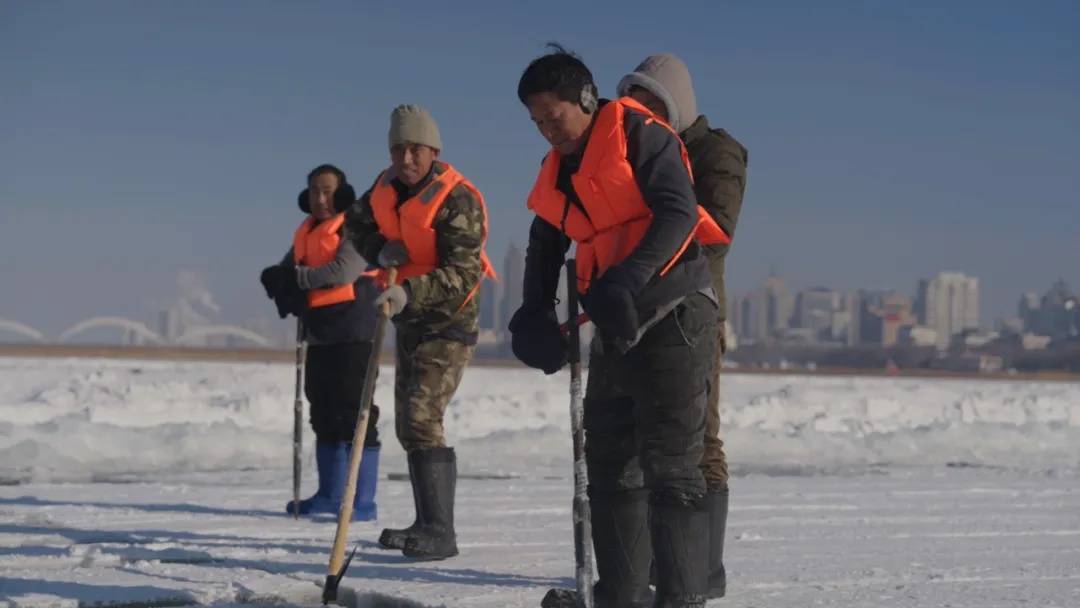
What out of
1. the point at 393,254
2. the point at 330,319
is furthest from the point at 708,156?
the point at 330,319

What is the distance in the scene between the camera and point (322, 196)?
8.09 meters

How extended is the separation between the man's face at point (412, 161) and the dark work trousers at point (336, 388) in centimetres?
156

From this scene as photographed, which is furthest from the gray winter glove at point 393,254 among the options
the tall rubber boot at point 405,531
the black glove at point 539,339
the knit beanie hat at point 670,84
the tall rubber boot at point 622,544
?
the tall rubber boot at point 622,544

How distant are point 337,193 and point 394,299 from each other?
2.27 meters

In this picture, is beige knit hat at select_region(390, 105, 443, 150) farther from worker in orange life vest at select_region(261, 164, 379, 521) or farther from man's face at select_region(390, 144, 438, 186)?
worker in orange life vest at select_region(261, 164, 379, 521)

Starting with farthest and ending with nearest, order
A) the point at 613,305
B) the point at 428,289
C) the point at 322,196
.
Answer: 1. the point at 322,196
2. the point at 428,289
3. the point at 613,305

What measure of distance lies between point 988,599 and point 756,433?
1169cm

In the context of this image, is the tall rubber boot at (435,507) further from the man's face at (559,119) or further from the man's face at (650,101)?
the man's face at (559,119)

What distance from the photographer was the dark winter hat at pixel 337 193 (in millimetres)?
8141

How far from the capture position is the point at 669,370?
4.27 meters

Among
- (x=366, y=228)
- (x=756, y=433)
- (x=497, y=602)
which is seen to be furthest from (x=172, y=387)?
(x=497, y=602)

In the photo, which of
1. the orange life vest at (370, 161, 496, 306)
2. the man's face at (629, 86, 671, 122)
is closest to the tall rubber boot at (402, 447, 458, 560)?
the orange life vest at (370, 161, 496, 306)

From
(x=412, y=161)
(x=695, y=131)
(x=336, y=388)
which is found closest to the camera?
(x=695, y=131)

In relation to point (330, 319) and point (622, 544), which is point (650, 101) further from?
point (330, 319)
